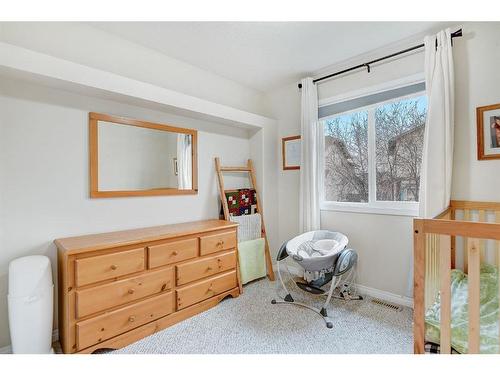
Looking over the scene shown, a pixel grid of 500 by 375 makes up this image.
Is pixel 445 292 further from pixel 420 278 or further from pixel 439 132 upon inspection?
pixel 439 132

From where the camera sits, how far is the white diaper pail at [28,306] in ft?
4.92

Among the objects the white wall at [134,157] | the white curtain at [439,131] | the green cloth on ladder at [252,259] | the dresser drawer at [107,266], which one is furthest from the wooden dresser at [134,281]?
the white curtain at [439,131]

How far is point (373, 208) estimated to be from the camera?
253 centimetres

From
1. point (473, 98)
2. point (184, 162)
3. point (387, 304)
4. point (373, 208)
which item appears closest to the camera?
point (473, 98)

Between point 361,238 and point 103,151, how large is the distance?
257 cm

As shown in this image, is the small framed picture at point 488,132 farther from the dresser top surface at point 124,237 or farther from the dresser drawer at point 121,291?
the dresser drawer at point 121,291

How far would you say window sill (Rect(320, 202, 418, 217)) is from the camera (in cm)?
231

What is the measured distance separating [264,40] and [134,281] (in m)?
2.25

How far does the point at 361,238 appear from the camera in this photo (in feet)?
8.63

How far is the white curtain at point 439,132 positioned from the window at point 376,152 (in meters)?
0.23

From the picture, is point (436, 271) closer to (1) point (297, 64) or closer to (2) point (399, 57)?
(2) point (399, 57)

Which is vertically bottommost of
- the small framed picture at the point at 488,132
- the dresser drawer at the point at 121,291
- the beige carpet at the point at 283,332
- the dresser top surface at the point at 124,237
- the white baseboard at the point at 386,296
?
the beige carpet at the point at 283,332

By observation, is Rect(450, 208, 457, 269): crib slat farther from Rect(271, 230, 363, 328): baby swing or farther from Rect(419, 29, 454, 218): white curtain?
Rect(271, 230, 363, 328): baby swing

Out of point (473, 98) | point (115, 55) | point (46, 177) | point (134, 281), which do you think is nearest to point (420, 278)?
point (473, 98)
